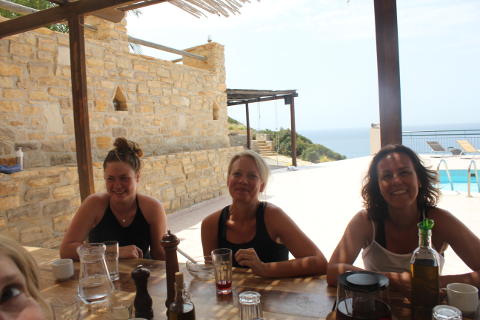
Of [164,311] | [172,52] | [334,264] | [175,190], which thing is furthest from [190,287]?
[172,52]

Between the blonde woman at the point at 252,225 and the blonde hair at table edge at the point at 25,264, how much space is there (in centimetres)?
110

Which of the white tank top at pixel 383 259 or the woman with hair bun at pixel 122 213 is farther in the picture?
the woman with hair bun at pixel 122 213

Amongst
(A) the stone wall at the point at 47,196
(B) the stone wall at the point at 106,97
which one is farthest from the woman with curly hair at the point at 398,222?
(B) the stone wall at the point at 106,97

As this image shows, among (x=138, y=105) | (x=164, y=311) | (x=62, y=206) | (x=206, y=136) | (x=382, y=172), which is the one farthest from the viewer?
(x=206, y=136)

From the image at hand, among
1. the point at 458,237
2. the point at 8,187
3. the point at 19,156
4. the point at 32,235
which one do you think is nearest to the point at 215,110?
the point at 19,156

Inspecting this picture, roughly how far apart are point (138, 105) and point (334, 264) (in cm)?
509

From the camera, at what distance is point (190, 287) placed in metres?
1.48

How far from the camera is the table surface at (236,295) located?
47.4 inches

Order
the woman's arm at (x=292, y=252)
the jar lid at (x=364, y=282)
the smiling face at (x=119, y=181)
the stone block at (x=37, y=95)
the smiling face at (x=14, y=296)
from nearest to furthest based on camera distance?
the smiling face at (x=14, y=296) < the jar lid at (x=364, y=282) < the woman's arm at (x=292, y=252) < the smiling face at (x=119, y=181) < the stone block at (x=37, y=95)

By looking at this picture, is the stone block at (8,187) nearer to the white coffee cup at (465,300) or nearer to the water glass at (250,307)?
the water glass at (250,307)

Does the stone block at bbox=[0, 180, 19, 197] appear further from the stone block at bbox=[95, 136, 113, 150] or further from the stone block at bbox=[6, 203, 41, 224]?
the stone block at bbox=[95, 136, 113, 150]

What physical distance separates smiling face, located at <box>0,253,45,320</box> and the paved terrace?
3.21 meters

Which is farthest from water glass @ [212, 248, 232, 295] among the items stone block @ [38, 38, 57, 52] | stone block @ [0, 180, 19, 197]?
stone block @ [38, 38, 57, 52]

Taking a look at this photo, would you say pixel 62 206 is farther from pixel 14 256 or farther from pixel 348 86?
pixel 348 86
